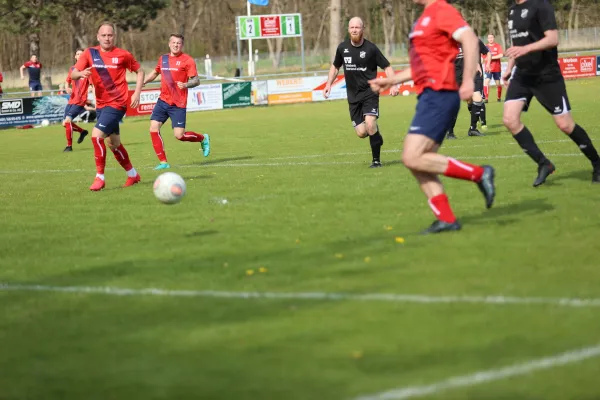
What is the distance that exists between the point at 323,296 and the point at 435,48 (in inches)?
114

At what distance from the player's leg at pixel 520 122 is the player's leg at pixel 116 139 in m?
5.49

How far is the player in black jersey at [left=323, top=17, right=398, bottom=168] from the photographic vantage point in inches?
582

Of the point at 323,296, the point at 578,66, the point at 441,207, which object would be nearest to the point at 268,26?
the point at 578,66

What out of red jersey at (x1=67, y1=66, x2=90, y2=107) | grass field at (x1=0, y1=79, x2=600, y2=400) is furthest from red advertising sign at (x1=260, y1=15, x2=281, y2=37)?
grass field at (x1=0, y1=79, x2=600, y2=400)

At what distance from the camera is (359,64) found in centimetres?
1491

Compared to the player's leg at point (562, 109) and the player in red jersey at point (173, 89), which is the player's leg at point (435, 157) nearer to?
the player's leg at point (562, 109)

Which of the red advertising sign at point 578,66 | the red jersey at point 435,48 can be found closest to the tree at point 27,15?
the red advertising sign at point 578,66

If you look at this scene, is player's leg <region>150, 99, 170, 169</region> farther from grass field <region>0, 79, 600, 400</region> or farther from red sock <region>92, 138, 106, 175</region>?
grass field <region>0, 79, 600, 400</region>

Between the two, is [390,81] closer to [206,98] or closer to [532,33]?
[532,33]

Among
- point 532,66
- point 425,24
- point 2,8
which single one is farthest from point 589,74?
point 425,24

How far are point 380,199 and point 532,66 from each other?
2.26 metres

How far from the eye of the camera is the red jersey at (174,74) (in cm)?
1652

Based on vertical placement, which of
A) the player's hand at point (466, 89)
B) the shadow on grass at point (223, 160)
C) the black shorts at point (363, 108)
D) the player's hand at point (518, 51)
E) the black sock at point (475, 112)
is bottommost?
the shadow on grass at point (223, 160)

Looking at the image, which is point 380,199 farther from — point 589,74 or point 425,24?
point 589,74
